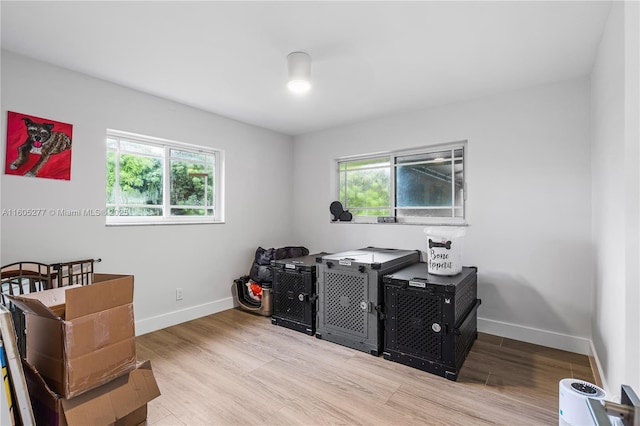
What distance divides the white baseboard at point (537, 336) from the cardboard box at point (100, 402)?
9.25ft

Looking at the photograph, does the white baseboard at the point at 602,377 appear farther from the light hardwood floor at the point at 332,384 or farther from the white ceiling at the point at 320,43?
the white ceiling at the point at 320,43

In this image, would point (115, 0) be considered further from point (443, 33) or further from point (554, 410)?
point (554, 410)

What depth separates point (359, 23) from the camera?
1.87 metres

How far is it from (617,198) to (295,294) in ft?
8.19

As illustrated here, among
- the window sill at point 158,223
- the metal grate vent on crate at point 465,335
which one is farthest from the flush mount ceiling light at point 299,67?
the metal grate vent on crate at point 465,335

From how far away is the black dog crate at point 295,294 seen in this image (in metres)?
2.98

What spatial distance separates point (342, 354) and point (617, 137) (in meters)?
2.28

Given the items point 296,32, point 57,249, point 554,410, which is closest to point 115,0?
point 296,32

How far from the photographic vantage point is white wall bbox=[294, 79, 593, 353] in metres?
2.57

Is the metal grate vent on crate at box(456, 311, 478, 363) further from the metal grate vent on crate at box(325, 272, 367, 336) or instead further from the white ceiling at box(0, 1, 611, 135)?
the white ceiling at box(0, 1, 611, 135)

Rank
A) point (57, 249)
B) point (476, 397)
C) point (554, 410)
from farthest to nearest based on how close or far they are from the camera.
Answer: point (57, 249) → point (476, 397) → point (554, 410)

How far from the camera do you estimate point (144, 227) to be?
2.96 metres

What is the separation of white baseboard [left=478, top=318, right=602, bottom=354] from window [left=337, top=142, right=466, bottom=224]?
3.43 feet

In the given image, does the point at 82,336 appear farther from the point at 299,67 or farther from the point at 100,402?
the point at 299,67
